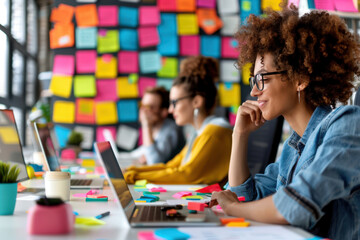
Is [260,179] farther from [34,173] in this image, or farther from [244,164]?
[34,173]

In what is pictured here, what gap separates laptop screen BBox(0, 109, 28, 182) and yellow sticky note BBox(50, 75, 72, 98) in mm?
2405

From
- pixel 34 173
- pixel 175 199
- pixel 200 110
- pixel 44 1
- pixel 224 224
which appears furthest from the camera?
pixel 44 1

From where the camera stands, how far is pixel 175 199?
54.3 inches

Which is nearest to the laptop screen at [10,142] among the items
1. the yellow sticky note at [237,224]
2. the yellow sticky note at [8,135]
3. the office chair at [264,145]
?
the yellow sticky note at [8,135]

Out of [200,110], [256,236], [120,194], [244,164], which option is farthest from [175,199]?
[200,110]

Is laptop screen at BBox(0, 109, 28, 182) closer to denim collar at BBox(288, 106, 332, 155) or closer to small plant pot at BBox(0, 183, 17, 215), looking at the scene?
small plant pot at BBox(0, 183, 17, 215)

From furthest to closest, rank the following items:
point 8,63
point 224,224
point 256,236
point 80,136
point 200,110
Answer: point 80,136 < point 8,63 < point 200,110 < point 224,224 < point 256,236

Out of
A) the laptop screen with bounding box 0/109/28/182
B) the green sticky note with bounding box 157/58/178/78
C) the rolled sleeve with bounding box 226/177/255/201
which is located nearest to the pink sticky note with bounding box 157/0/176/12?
the green sticky note with bounding box 157/58/178/78

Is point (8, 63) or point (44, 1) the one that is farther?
point (44, 1)

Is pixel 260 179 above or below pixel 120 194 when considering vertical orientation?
below

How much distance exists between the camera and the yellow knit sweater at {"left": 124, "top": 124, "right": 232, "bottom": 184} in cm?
186

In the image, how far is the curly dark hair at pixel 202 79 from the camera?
2.47 metres

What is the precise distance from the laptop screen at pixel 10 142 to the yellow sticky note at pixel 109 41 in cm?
246

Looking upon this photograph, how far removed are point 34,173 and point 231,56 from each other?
2.56m
